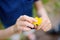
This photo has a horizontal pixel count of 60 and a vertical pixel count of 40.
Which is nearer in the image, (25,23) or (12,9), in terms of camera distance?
(25,23)

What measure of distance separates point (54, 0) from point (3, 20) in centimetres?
61

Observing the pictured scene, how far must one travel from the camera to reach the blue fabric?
2.38 feet

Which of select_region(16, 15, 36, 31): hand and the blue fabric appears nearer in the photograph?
select_region(16, 15, 36, 31): hand

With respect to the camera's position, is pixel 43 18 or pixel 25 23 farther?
pixel 43 18

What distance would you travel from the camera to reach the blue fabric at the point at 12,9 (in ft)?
2.38

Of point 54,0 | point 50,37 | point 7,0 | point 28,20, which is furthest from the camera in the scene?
point 50,37

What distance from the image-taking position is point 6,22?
30.4 inches

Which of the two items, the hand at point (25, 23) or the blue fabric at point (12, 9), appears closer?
the hand at point (25, 23)

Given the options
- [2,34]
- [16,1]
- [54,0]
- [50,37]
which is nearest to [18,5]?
[16,1]

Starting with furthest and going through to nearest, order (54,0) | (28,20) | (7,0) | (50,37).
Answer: (50,37)
(54,0)
(7,0)
(28,20)

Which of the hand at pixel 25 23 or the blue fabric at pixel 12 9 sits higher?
the blue fabric at pixel 12 9

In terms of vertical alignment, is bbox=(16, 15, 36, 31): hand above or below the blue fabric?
below

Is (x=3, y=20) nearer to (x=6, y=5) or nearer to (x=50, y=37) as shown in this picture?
(x=6, y=5)

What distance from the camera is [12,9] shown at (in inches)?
28.6
